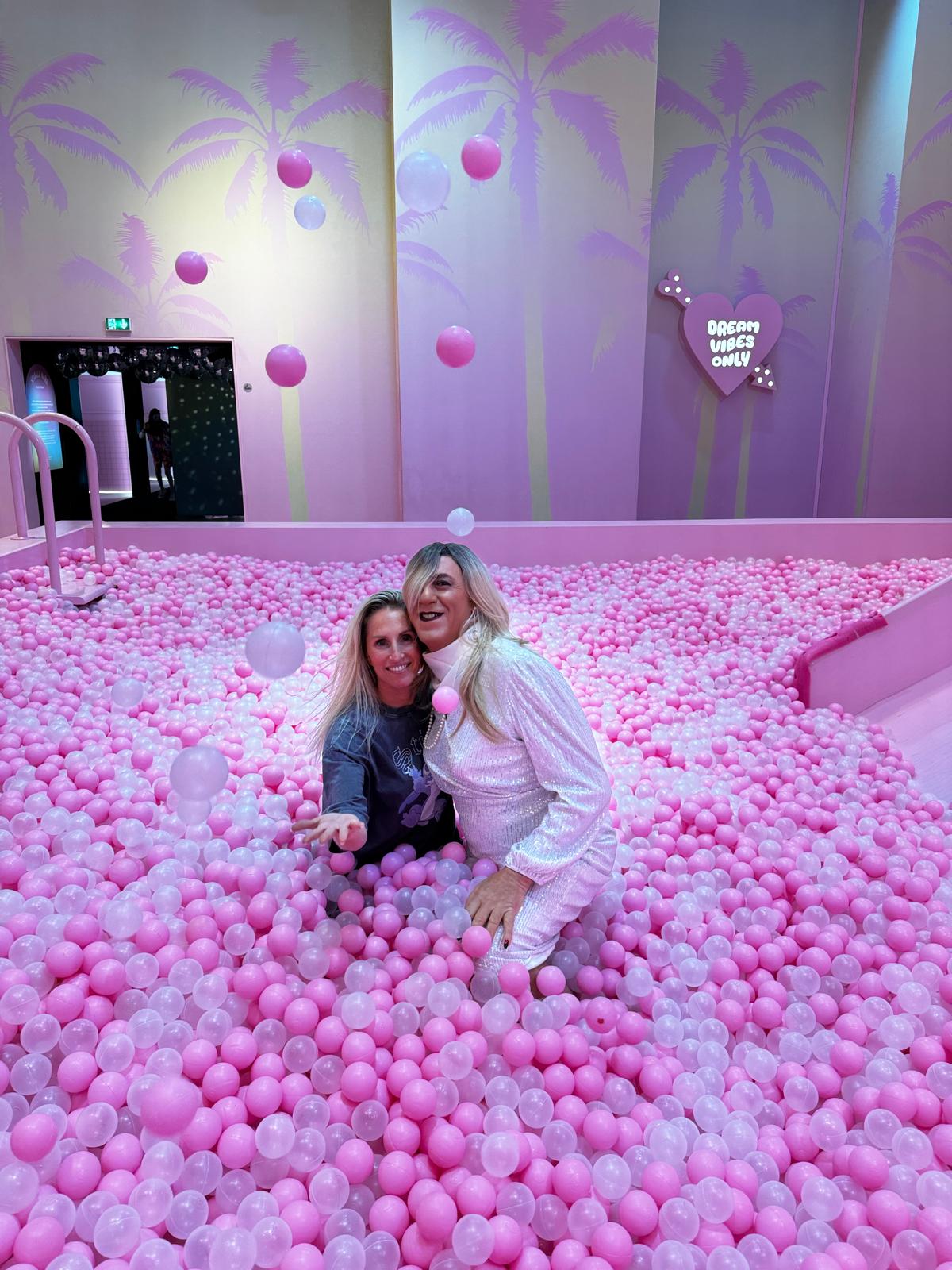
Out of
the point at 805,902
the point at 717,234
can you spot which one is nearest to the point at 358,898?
the point at 805,902

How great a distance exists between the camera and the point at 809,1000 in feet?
4.41

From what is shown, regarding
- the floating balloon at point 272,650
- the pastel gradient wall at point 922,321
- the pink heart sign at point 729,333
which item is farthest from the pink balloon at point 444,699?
the pastel gradient wall at point 922,321

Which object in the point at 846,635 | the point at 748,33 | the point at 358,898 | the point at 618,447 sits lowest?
the point at 358,898

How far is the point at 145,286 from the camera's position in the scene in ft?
15.2

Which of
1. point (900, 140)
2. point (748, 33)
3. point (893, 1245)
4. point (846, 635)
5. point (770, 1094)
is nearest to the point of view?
point (893, 1245)

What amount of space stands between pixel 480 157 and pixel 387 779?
1.50 m

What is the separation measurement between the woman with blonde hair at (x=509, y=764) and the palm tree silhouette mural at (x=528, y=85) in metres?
3.66

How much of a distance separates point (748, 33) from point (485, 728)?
17.2ft

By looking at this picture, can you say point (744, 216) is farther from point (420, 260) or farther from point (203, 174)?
point (203, 174)

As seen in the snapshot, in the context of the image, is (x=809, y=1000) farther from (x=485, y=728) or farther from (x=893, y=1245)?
(x=485, y=728)

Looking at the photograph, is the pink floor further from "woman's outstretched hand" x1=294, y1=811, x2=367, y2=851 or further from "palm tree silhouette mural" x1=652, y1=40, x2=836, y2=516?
"palm tree silhouette mural" x1=652, y1=40, x2=836, y2=516

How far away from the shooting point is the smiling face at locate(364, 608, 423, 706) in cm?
144

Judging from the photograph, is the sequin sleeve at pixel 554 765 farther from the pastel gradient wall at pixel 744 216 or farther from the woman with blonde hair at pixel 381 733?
the pastel gradient wall at pixel 744 216

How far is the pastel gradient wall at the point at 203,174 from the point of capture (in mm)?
4449
